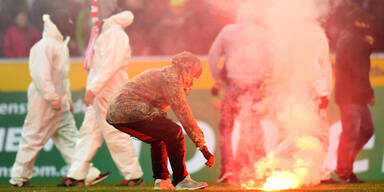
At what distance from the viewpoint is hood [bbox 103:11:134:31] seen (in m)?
7.84

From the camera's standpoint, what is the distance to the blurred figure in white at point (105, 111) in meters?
7.46

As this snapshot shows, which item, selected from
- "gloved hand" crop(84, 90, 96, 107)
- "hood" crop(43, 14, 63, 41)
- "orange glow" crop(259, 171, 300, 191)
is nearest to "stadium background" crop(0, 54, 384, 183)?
"hood" crop(43, 14, 63, 41)

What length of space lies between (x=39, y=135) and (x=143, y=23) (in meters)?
1.98

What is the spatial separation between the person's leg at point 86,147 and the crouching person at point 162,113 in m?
1.72

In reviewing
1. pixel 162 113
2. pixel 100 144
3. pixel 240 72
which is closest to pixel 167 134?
pixel 162 113

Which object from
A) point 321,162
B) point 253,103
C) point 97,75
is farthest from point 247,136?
point 97,75

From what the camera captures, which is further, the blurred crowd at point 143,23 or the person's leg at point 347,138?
the blurred crowd at point 143,23

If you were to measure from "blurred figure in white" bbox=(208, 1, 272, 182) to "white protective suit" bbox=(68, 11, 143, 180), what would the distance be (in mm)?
1217

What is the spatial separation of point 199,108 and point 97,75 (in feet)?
4.92

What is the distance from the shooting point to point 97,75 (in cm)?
752

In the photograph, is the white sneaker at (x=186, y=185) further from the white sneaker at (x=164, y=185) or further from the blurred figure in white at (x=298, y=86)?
the blurred figure in white at (x=298, y=86)

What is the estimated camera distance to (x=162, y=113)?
591 cm

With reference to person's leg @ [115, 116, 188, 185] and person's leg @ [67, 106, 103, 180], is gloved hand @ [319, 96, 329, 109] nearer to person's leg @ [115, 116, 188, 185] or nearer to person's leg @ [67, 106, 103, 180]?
person's leg @ [115, 116, 188, 185]

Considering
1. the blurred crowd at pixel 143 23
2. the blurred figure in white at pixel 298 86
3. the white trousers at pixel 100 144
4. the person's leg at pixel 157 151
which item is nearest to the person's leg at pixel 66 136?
the white trousers at pixel 100 144
